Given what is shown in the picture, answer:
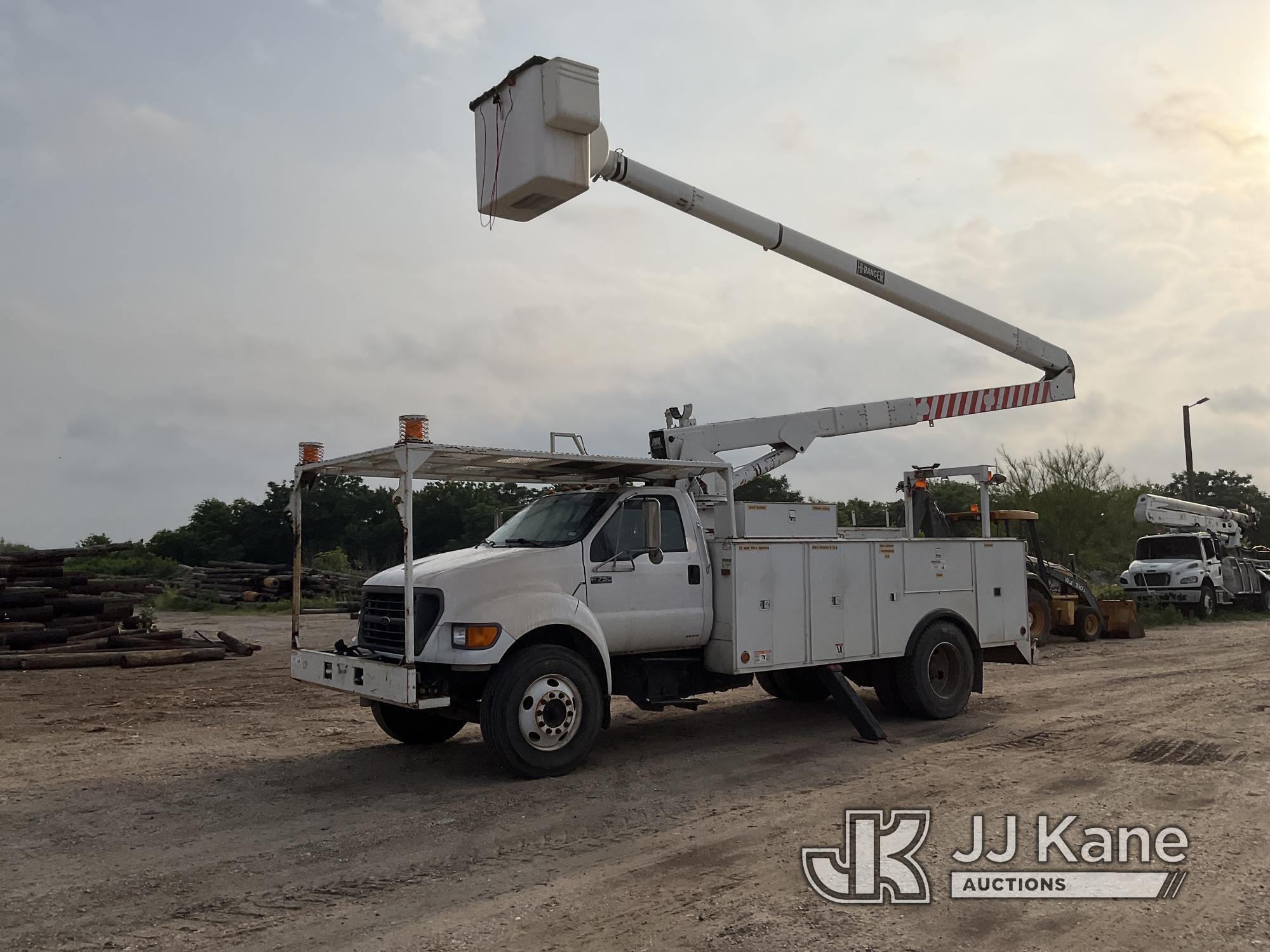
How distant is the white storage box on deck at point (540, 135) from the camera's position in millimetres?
8148

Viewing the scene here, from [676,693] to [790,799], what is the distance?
1.94m

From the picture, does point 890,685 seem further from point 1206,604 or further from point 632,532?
point 1206,604

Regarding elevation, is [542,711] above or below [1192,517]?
below

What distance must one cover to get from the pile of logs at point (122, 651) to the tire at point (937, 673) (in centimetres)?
1201

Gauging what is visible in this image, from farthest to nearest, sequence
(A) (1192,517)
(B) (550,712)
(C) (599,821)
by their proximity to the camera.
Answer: (A) (1192,517) → (B) (550,712) → (C) (599,821)

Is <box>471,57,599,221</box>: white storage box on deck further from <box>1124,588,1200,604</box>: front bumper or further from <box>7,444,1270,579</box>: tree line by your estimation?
<box>1124,588,1200,604</box>: front bumper

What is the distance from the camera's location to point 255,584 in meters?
31.9

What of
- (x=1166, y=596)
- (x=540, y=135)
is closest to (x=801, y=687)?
(x=540, y=135)

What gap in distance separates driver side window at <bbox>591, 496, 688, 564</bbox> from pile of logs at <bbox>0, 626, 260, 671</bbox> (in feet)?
35.7

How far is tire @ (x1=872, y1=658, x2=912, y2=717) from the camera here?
407 inches

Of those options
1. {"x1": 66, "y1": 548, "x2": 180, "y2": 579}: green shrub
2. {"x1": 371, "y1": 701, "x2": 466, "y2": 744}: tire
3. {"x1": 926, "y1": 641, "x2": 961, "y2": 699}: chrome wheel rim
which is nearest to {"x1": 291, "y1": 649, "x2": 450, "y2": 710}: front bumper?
{"x1": 371, "y1": 701, "x2": 466, "y2": 744}: tire

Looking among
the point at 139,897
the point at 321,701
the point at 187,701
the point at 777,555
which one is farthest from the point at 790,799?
the point at 187,701

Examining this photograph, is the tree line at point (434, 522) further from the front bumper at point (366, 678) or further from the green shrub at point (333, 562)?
the front bumper at point (366, 678)

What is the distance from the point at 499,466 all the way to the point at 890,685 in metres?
4.71
